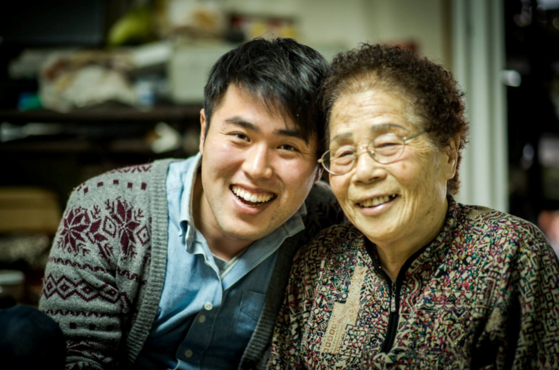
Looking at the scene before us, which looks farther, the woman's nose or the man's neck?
the man's neck

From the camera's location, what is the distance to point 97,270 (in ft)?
4.25

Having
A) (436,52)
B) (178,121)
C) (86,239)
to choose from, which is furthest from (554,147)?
(86,239)

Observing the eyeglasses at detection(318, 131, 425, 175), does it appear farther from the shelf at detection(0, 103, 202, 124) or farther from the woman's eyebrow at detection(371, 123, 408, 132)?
the shelf at detection(0, 103, 202, 124)

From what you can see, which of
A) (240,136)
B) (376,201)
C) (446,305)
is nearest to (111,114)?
(240,136)

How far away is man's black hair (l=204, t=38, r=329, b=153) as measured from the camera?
1275mm

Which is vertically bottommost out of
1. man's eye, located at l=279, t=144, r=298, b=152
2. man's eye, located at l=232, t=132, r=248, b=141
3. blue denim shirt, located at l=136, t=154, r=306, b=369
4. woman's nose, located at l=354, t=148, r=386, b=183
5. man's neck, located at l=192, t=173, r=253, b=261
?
blue denim shirt, located at l=136, t=154, r=306, b=369

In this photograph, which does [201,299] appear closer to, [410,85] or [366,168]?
[366,168]

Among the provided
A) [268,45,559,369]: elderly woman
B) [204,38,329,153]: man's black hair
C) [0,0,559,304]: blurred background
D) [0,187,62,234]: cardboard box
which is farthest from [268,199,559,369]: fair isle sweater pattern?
[0,187,62,234]: cardboard box

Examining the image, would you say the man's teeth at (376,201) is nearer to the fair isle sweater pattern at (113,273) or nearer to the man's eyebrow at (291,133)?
the man's eyebrow at (291,133)

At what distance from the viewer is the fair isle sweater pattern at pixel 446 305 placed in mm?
1029

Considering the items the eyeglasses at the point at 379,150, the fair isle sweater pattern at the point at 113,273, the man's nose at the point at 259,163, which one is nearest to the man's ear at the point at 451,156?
the eyeglasses at the point at 379,150

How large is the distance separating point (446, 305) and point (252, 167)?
0.58 metres

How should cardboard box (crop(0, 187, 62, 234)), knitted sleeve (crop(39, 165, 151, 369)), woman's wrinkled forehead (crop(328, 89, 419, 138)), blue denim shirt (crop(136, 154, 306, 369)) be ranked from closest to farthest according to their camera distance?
woman's wrinkled forehead (crop(328, 89, 419, 138))
knitted sleeve (crop(39, 165, 151, 369))
blue denim shirt (crop(136, 154, 306, 369))
cardboard box (crop(0, 187, 62, 234))

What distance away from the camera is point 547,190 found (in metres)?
3.22
